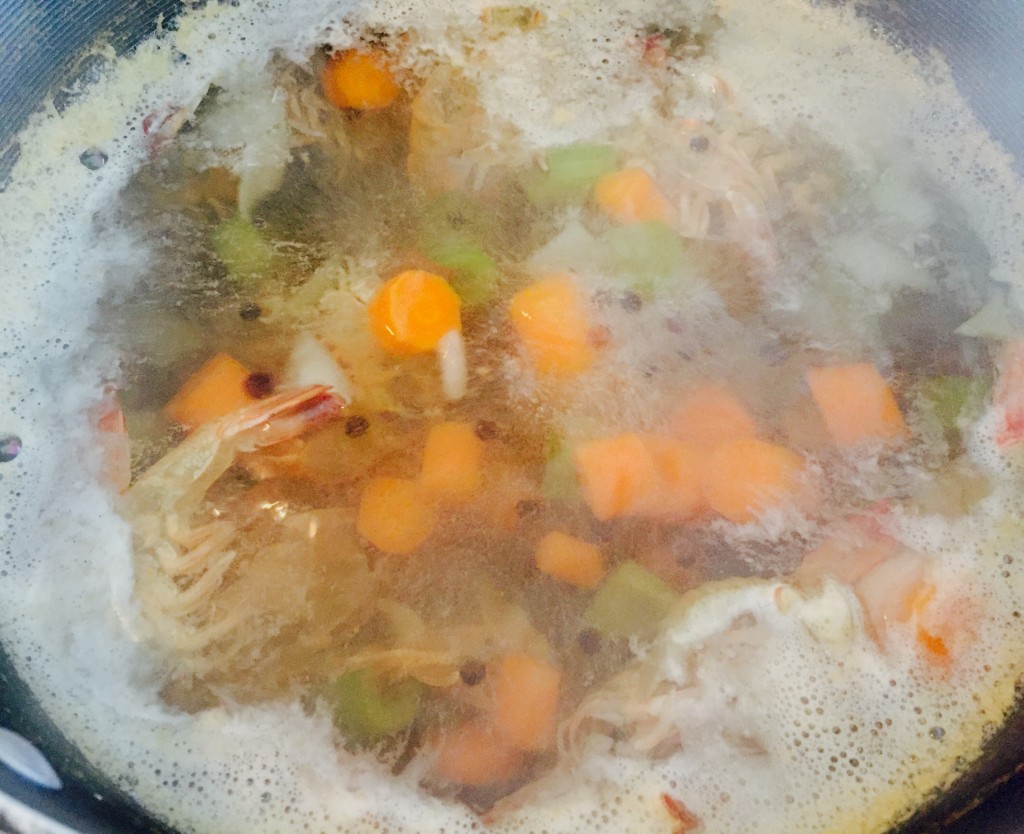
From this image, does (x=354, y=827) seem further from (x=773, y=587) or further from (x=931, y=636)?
(x=931, y=636)

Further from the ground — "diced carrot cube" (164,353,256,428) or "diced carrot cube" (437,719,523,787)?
"diced carrot cube" (164,353,256,428)

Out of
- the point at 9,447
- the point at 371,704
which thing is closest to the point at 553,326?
the point at 371,704

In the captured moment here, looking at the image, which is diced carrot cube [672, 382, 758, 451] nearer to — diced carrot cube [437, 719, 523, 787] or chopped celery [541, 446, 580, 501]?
chopped celery [541, 446, 580, 501]

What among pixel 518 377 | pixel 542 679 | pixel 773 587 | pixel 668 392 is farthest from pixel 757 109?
pixel 542 679

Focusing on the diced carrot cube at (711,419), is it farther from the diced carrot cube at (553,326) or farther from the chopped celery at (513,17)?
the chopped celery at (513,17)

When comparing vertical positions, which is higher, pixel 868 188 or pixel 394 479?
pixel 868 188

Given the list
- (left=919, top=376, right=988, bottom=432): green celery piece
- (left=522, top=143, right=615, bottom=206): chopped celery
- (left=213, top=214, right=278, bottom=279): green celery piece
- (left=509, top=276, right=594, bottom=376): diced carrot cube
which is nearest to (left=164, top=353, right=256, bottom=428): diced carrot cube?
(left=213, top=214, right=278, bottom=279): green celery piece

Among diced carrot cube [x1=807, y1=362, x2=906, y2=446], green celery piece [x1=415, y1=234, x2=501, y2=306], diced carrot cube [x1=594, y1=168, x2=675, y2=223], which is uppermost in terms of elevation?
diced carrot cube [x1=594, y1=168, x2=675, y2=223]

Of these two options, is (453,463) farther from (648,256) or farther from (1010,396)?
(1010,396)
